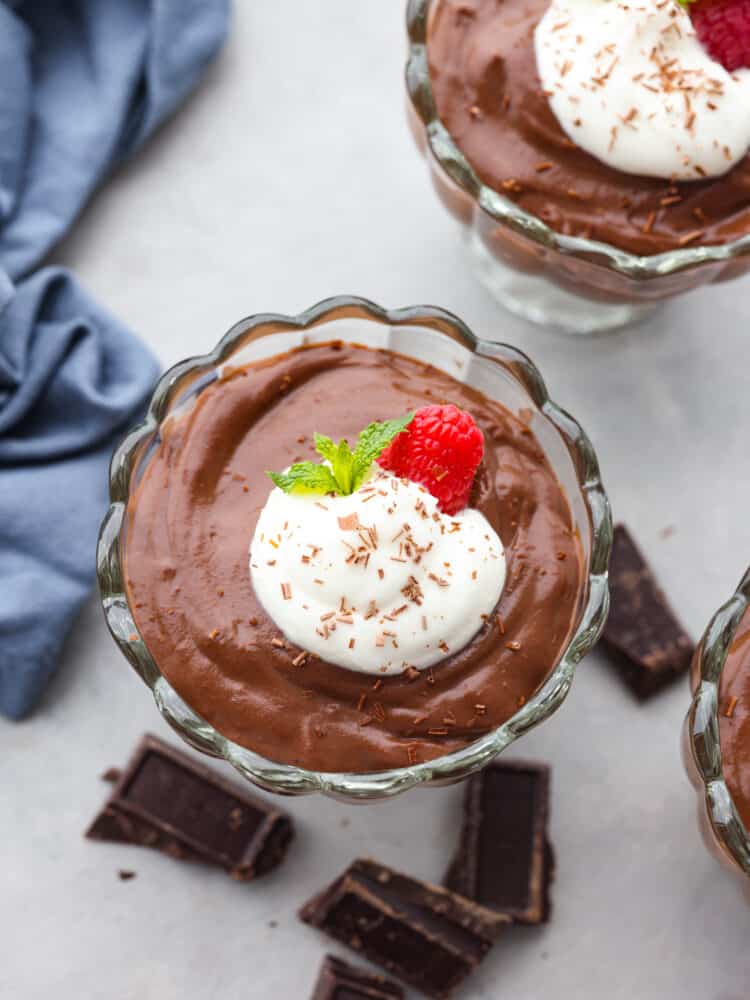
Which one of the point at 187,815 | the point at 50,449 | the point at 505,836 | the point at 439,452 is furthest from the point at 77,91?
the point at 505,836

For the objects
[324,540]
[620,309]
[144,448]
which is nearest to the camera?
[324,540]

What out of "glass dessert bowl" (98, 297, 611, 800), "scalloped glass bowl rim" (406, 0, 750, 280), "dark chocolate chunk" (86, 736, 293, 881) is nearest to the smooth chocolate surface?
"scalloped glass bowl rim" (406, 0, 750, 280)

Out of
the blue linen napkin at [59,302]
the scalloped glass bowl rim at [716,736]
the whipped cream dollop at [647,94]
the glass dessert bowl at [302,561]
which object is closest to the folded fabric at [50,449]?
the blue linen napkin at [59,302]

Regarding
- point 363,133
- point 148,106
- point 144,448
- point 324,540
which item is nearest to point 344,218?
point 363,133

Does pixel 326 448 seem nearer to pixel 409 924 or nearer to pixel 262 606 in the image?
pixel 262 606

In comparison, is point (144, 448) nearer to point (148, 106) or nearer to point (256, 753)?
point (256, 753)

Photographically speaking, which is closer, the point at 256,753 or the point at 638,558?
the point at 256,753

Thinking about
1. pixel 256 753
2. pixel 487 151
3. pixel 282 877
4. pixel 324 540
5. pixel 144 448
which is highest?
pixel 487 151
